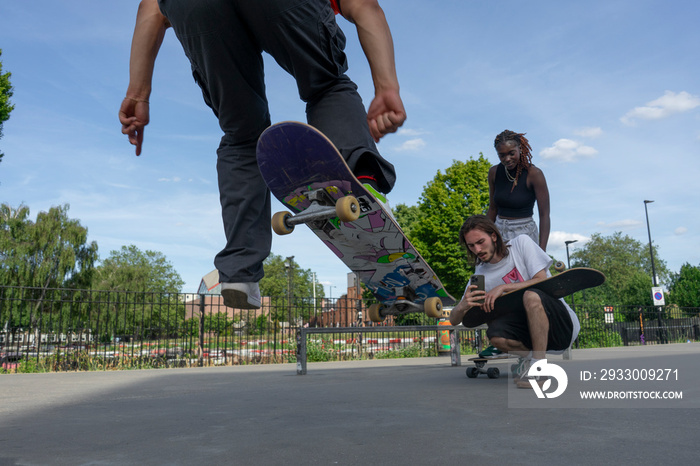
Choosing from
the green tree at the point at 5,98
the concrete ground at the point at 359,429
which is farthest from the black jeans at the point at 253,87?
the green tree at the point at 5,98

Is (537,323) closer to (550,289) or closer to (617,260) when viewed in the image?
(550,289)

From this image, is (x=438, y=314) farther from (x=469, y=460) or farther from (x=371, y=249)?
(x=469, y=460)

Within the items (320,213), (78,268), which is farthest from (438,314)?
(78,268)

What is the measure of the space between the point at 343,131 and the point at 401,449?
52.7 inches

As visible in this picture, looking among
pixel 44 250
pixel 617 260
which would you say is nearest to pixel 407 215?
pixel 44 250

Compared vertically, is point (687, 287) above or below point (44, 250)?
below

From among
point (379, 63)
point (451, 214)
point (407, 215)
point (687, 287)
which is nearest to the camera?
point (379, 63)

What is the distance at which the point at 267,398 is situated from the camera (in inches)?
108

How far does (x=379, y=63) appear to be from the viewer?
2.01m

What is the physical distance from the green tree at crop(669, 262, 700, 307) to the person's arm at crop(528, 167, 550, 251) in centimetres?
4069

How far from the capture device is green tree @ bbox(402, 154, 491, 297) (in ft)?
65.2

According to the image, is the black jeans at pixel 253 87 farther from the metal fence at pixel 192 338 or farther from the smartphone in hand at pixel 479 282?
the metal fence at pixel 192 338

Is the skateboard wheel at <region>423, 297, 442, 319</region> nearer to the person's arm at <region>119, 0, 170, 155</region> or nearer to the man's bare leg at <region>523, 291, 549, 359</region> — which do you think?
the man's bare leg at <region>523, 291, 549, 359</region>

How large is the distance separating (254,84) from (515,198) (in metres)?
2.69
